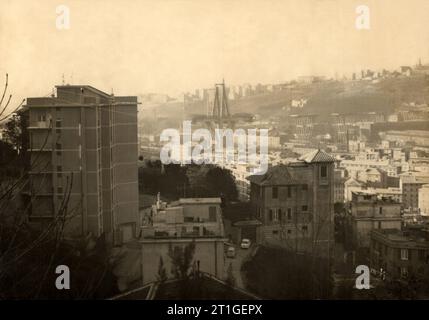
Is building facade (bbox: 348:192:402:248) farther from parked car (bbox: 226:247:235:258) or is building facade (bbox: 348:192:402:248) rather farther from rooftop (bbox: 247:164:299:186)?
parked car (bbox: 226:247:235:258)

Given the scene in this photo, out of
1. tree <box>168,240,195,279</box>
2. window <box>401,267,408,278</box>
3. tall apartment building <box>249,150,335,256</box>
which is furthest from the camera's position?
tall apartment building <box>249,150,335,256</box>

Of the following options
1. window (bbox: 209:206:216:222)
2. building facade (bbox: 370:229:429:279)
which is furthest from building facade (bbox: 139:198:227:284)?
building facade (bbox: 370:229:429:279)

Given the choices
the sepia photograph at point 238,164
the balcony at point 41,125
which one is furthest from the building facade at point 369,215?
the balcony at point 41,125

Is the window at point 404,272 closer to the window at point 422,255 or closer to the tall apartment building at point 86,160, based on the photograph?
the window at point 422,255

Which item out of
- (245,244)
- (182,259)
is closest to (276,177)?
(245,244)
